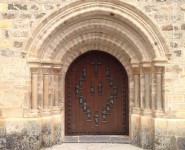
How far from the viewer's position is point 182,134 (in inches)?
219

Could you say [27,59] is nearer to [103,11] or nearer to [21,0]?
[21,0]

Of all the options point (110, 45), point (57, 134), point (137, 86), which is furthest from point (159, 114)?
point (57, 134)

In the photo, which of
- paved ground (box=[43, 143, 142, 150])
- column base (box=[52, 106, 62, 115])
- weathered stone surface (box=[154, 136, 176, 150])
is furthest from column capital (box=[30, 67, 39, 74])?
weathered stone surface (box=[154, 136, 176, 150])

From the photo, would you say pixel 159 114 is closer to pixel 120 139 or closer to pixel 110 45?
pixel 120 139

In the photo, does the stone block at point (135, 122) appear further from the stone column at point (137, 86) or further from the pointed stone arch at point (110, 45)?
the stone column at point (137, 86)

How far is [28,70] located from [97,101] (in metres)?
1.74

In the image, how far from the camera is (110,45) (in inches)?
248

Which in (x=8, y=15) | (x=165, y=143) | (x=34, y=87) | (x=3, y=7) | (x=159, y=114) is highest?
(x=3, y=7)

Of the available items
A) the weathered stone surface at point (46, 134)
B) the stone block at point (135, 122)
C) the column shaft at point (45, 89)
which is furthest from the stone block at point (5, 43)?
the stone block at point (135, 122)

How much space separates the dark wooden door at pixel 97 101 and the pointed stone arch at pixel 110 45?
347 millimetres

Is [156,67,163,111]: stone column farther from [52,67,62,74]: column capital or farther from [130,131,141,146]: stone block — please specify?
[52,67,62,74]: column capital

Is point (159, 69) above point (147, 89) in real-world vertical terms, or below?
above

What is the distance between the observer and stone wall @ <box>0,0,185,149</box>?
5.62 meters

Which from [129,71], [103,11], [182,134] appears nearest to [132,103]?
[129,71]
